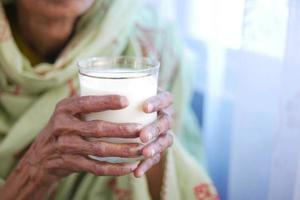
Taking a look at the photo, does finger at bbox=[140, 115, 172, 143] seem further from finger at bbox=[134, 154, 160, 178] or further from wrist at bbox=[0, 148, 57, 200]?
wrist at bbox=[0, 148, 57, 200]

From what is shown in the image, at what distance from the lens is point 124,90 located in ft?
2.23

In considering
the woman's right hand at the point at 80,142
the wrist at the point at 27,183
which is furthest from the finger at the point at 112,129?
the wrist at the point at 27,183

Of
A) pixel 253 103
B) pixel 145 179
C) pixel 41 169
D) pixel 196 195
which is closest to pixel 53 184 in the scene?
pixel 41 169

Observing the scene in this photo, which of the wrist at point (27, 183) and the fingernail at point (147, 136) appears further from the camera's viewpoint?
the wrist at point (27, 183)

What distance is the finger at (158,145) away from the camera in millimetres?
701

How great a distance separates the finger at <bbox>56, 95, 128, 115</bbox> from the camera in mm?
663

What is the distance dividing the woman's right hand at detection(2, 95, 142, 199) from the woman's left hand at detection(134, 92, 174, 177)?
0.02m

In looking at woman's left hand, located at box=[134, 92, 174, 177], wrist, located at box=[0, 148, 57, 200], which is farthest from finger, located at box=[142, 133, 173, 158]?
wrist, located at box=[0, 148, 57, 200]

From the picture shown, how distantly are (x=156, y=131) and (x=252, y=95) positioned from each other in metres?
0.28

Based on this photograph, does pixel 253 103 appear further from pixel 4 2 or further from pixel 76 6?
pixel 4 2

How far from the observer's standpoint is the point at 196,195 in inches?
38.1

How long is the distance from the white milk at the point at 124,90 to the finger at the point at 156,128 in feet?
0.05

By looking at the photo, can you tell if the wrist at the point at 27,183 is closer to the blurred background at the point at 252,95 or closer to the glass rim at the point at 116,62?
the glass rim at the point at 116,62

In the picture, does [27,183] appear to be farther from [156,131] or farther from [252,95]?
[252,95]
